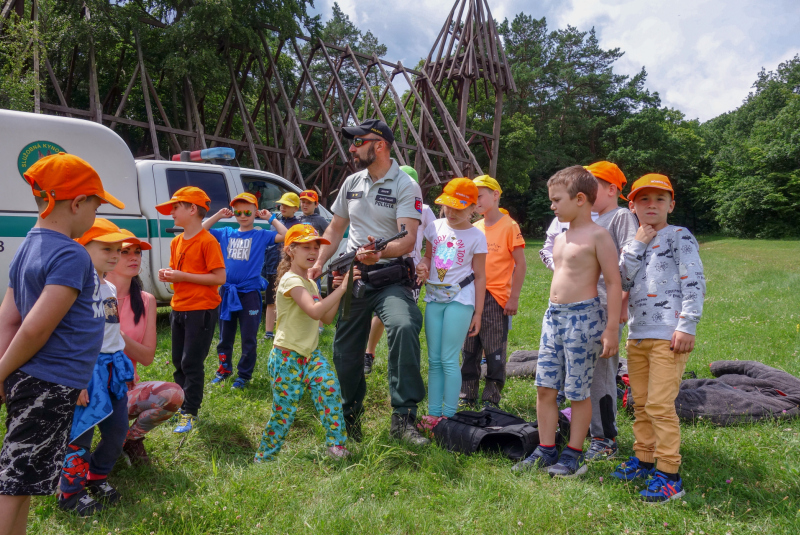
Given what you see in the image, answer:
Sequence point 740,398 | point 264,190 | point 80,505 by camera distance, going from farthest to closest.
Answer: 1. point 264,190
2. point 740,398
3. point 80,505

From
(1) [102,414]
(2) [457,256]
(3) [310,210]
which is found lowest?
(1) [102,414]

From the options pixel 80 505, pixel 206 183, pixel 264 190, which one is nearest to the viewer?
pixel 80 505

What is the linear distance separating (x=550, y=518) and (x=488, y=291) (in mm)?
2292

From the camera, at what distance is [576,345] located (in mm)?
3209

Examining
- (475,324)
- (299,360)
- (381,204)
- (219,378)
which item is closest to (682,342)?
(475,324)

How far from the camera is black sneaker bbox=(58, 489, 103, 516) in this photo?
2719mm

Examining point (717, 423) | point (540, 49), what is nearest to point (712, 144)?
point (540, 49)

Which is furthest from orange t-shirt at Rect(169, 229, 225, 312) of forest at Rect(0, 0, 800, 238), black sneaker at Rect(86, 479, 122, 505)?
forest at Rect(0, 0, 800, 238)

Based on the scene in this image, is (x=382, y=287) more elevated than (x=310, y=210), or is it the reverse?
(x=310, y=210)

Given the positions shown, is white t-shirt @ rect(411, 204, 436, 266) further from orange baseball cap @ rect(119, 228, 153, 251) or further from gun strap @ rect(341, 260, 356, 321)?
orange baseball cap @ rect(119, 228, 153, 251)

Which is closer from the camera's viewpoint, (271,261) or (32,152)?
(32,152)

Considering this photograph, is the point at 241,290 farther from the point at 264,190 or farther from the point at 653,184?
the point at 653,184

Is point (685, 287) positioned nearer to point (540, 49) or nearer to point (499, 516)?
point (499, 516)

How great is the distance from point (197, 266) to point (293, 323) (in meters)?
1.20
